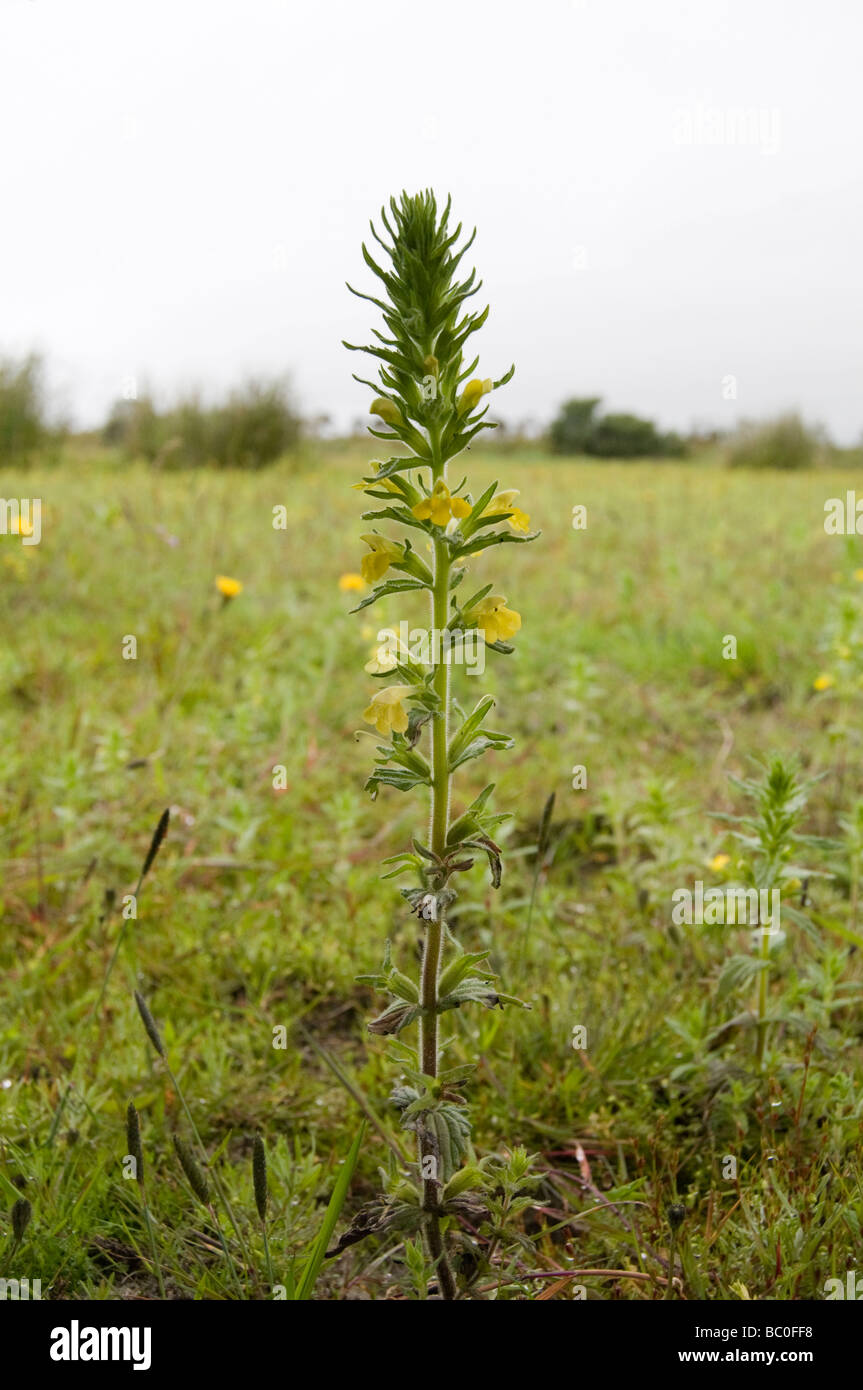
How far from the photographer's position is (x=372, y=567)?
4.72ft

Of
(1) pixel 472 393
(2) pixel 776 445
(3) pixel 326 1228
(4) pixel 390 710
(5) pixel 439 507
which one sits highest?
(2) pixel 776 445

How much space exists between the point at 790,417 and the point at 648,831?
1678 centimetres

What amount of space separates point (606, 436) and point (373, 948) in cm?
2098

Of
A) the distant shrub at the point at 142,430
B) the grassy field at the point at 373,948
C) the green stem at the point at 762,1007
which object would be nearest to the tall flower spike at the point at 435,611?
the grassy field at the point at 373,948

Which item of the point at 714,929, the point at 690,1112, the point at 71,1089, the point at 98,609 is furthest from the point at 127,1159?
the point at 98,609

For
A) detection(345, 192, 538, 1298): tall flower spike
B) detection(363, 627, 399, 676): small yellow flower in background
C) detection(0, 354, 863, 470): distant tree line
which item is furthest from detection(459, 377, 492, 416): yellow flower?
detection(0, 354, 863, 470): distant tree line

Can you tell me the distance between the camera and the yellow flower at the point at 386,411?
1393 mm

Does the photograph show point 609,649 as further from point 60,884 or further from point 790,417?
point 790,417

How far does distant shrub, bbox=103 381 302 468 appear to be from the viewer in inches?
469

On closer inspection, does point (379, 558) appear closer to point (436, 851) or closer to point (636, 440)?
point (436, 851)

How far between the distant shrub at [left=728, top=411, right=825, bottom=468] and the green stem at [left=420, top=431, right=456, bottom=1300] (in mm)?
17101

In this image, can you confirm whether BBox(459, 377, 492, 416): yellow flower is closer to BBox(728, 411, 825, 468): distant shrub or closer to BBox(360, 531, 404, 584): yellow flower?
BBox(360, 531, 404, 584): yellow flower

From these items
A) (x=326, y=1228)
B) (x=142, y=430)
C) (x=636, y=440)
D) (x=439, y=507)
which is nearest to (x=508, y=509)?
(x=439, y=507)

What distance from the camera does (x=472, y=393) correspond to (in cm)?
140
